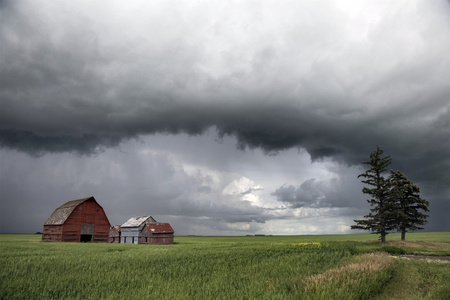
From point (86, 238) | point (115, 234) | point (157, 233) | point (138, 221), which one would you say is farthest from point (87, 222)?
point (157, 233)

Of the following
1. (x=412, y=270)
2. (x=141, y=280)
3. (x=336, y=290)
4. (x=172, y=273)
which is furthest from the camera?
(x=412, y=270)

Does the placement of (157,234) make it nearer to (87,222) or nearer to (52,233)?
(87,222)

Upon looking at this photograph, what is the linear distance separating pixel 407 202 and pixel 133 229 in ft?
190

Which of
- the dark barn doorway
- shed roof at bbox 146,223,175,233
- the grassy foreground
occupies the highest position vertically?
the grassy foreground

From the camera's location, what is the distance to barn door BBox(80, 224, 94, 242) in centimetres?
6575

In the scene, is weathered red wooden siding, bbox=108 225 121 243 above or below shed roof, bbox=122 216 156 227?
below

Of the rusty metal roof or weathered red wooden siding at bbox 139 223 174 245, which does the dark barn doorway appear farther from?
weathered red wooden siding at bbox 139 223 174 245

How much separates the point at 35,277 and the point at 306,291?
1398 centimetres

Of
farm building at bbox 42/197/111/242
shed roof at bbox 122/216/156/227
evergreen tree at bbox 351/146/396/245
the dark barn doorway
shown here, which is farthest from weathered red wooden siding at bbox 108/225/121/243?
evergreen tree at bbox 351/146/396/245

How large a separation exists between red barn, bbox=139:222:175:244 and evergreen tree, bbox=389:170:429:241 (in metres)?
45.2

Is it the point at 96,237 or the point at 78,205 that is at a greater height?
the point at 78,205

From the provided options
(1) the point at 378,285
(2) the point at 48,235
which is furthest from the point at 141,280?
(2) the point at 48,235

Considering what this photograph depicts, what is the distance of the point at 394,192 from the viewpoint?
49.8m

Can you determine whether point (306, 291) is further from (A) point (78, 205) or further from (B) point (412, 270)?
(A) point (78, 205)
